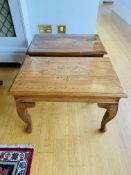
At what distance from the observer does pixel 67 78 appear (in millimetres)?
1129

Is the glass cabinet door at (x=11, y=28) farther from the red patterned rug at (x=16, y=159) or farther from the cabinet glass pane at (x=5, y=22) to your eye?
the red patterned rug at (x=16, y=159)

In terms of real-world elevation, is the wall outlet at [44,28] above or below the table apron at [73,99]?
above

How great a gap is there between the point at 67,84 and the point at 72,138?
18.8 inches

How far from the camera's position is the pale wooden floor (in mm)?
1095

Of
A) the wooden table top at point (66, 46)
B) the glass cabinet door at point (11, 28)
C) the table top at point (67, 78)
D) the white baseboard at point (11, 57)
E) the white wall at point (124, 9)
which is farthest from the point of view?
the white wall at point (124, 9)

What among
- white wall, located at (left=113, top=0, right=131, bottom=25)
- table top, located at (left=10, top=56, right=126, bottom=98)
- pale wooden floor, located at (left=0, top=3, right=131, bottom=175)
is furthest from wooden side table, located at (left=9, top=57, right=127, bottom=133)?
white wall, located at (left=113, top=0, right=131, bottom=25)

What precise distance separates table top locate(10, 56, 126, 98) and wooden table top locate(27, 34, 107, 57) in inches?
4.3

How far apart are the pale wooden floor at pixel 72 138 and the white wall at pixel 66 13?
0.91 meters

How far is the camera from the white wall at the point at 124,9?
3.70m

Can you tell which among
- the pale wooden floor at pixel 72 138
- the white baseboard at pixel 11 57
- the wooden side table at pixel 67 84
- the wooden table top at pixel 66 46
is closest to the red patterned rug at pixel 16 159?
the pale wooden floor at pixel 72 138

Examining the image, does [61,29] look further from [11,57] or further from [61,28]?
[11,57]

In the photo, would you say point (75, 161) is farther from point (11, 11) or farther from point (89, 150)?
point (11, 11)

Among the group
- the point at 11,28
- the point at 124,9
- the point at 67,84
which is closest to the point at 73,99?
the point at 67,84

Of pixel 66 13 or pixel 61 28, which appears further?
pixel 61 28
